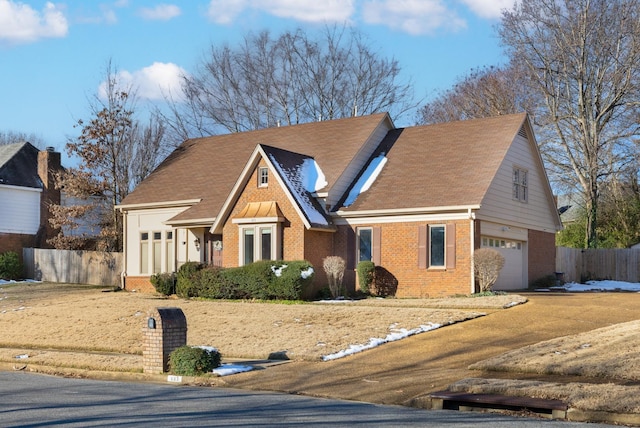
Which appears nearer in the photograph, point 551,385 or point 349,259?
point 551,385

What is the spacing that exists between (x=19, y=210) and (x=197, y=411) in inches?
1455

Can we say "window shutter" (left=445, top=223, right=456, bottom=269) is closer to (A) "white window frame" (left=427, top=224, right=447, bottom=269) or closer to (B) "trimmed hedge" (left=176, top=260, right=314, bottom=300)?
(A) "white window frame" (left=427, top=224, right=447, bottom=269)

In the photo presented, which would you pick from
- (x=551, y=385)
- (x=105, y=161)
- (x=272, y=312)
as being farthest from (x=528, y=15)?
(x=551, y=385)

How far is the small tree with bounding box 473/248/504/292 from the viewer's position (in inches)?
1065

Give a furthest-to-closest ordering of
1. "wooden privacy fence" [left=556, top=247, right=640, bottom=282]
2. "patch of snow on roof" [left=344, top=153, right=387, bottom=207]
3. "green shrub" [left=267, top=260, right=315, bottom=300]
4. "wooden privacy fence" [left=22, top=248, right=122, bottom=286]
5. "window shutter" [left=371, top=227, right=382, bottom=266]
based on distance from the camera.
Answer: "wooden privacy fence" [left=22, top=248, right=122, bottom=286] → "wooden privacy fence" [left=556, top=247, right=640, bottom=282] → "patch of snow on roof" [left=344, top=153, right=387, bottom=207] → "window shutter" [left=371, top=227, right=382, bottom=266] → "green shrub" [left=267, top=260, right=315, bottom=300]

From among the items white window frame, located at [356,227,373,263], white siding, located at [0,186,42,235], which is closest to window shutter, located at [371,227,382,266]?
white window frame, located at [356,227,373,263]

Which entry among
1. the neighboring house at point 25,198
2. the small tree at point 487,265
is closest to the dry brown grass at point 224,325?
the small tree at point 487,265

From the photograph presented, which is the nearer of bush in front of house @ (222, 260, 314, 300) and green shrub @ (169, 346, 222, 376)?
green shrub @ (169, 346, 222, 376)

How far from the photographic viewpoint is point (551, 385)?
1305 centimetres

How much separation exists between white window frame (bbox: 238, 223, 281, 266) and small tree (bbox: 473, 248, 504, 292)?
24.6 ft

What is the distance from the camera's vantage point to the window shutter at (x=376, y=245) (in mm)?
30312

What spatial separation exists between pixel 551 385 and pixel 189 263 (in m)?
20.1

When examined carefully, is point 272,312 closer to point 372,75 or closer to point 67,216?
point 67,216

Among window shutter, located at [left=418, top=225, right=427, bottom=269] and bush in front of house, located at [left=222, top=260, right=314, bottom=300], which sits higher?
window shutter, located at [left=418, top=225, right=427, bottom=269]
